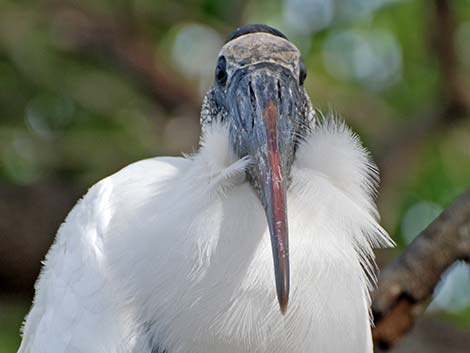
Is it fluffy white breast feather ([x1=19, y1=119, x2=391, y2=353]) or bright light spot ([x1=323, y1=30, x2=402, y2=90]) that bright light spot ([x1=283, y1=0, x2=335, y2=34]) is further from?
fluffy white breast feather ([x1=19, y1=119, x2=391, y2=353])

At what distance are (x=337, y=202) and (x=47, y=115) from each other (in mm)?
3428

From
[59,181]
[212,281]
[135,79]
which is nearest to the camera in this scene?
[212,281]

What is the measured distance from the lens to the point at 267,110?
281 cm

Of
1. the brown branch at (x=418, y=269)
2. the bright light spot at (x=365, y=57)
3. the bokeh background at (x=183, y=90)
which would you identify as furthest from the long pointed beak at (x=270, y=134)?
the bright light spot at (x=365, y=57)

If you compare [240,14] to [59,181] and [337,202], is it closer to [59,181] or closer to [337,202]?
[59,181]

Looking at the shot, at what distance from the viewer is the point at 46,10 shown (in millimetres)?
5734

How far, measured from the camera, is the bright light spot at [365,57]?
5781 millimetres

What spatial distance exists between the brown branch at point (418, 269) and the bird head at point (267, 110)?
564 millimetres

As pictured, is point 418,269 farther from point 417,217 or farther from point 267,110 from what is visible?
point 417,217

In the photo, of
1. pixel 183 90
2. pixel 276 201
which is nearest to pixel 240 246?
pixel 276 201

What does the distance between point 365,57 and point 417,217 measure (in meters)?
0.92

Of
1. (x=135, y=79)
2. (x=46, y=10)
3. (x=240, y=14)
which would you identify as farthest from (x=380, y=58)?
(x=46, y=10)

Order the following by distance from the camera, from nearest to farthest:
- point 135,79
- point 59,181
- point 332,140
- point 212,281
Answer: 1. point 212,281
2. point 332,140
3. point 59,181
4. point 135,79

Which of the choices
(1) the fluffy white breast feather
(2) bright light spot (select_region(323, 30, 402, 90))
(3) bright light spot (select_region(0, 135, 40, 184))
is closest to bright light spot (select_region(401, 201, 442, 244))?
(2) bright light spot (select_region(323, 30, 402, 90))
